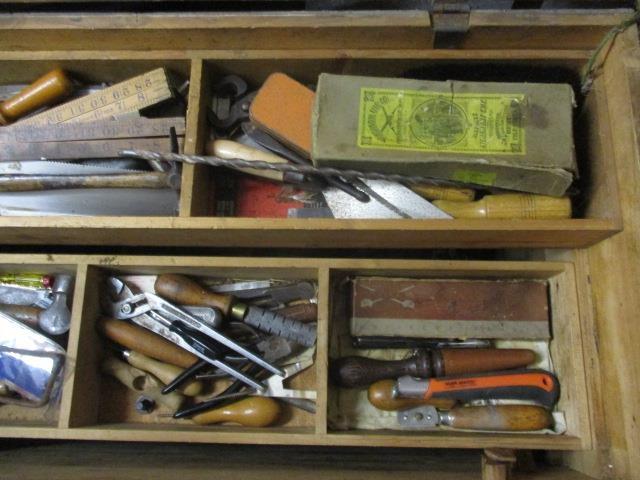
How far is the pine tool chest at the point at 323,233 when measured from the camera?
2.67ft

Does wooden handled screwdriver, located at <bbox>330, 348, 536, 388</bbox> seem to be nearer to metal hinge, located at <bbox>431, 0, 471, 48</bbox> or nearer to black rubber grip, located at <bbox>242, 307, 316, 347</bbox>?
black rubber grip, located at <bbox>242, 307, 316, 347</bbox>

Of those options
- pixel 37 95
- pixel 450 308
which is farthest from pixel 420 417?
pixel 37 95

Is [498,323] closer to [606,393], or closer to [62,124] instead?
[606,393]

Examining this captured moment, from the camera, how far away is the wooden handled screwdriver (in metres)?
0.91

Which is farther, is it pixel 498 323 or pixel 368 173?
pixel 498 323

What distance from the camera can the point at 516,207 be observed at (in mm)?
836

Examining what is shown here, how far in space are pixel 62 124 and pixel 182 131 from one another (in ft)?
0.70

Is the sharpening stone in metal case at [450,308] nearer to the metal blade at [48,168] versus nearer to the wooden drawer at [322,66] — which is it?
the wooden drawer at [322,66]

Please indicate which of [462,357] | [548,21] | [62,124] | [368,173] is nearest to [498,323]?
[462,357]

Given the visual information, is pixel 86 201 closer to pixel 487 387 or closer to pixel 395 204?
pixel 395 204

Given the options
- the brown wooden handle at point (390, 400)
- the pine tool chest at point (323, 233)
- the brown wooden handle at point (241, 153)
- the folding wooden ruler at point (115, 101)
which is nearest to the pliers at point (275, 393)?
the pine tool chest at point (323, 233)

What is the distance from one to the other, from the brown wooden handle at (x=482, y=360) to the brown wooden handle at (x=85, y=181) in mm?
560

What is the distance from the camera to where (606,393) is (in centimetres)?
85

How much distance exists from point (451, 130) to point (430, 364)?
1.28ft
